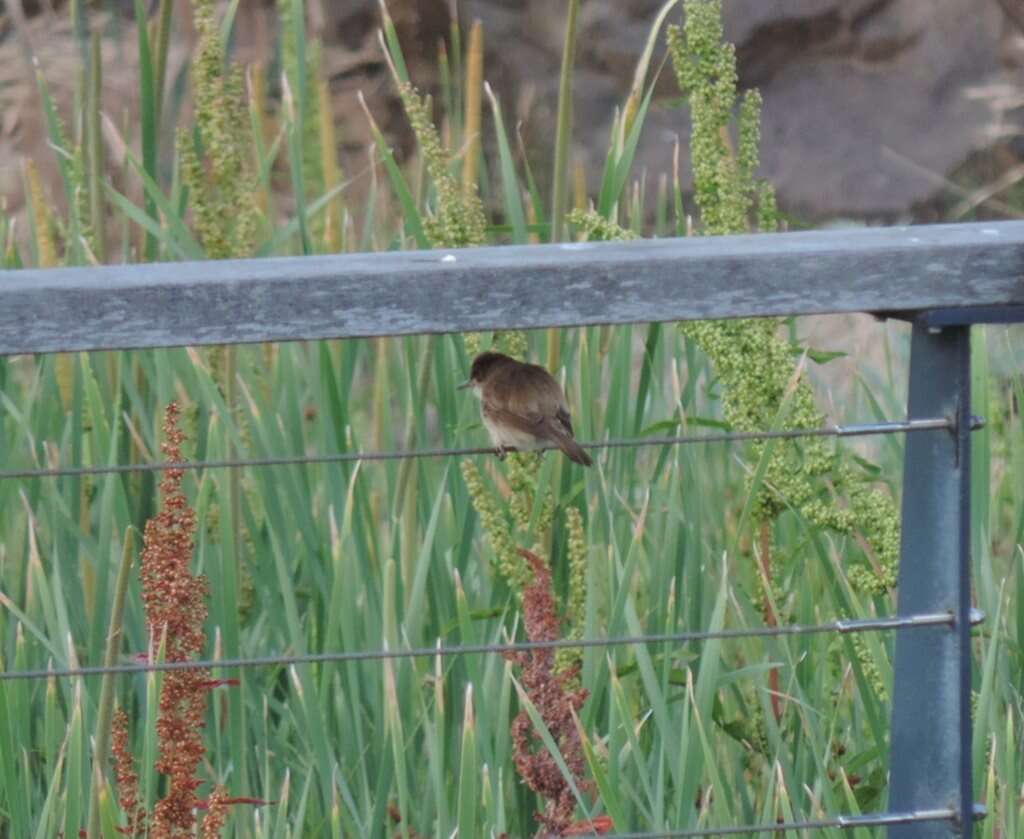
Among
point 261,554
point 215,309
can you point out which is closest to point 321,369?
point 261,554

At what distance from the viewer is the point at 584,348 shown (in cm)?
219

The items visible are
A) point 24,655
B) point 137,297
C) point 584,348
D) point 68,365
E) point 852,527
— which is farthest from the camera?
point 68,365

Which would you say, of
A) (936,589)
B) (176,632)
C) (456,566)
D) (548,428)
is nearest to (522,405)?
(548,428)

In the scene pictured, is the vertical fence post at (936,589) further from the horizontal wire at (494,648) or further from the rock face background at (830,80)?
the rock face background at (830,80)

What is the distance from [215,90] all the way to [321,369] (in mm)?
345

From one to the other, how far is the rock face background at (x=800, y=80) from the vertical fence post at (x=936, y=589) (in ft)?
10.3

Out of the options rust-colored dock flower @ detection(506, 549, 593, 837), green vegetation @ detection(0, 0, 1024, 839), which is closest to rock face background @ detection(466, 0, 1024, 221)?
green vegetation @ detection(0, 0, 1024, 839)

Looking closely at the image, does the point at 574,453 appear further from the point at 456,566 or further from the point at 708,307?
the point at 708,307

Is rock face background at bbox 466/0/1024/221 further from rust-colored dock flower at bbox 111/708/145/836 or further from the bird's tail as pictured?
rust-colored dock flower at bbox 111/708/145/836

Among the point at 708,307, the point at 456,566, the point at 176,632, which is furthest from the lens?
the point at 456,566

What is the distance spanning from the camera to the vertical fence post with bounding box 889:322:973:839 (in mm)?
1476

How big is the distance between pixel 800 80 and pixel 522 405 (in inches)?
111

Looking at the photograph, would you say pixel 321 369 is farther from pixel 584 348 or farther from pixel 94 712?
pixel 94 712

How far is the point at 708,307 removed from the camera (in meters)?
1.38
